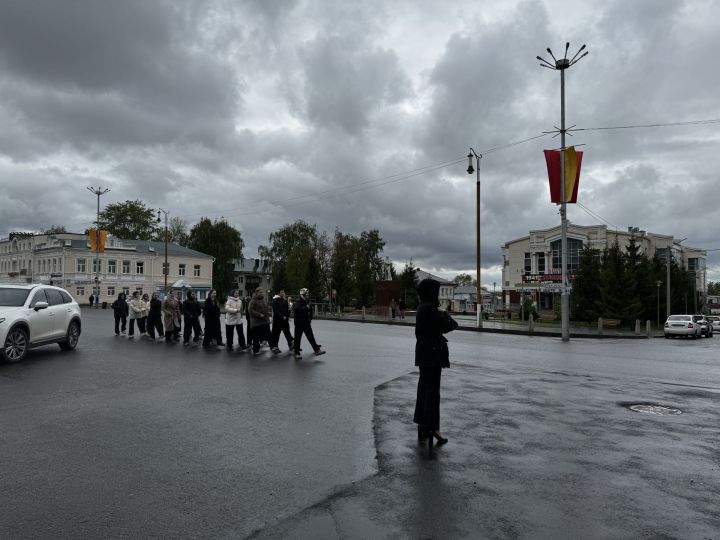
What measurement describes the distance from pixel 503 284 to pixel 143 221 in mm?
62808

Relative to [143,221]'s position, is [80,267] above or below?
below

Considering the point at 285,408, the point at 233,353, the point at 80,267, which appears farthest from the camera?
the point at 80,267

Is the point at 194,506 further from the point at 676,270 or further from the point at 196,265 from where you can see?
the point at 196,265

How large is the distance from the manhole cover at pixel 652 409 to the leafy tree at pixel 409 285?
5126cm

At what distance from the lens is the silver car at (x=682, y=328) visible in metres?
33.5

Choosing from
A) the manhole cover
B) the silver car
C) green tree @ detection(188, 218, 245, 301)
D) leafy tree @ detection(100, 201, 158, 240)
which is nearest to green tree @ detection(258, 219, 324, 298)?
Answer: green tree @ detection(188, 218, 245, 301)

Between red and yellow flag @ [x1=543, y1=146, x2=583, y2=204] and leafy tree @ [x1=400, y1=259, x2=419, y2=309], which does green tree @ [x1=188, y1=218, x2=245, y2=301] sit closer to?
leafy tree @ [x1=400, y1=259, x2=419, y2=309]

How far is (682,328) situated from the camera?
110ft

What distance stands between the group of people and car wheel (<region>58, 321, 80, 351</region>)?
332cm

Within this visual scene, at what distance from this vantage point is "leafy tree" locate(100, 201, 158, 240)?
96.2 m

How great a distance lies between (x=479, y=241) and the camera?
33688mm

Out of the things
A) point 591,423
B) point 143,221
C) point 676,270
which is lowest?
point 591,423

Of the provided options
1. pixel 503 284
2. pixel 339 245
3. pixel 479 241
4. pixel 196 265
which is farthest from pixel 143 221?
pixel 479 241

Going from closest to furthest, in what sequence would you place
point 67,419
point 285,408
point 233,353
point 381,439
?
point 381,439, point 67,419, point 285,408, point 233,353
